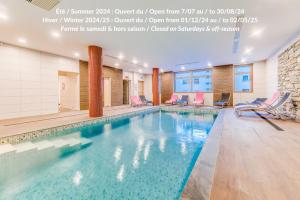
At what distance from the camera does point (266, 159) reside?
197 centimetres

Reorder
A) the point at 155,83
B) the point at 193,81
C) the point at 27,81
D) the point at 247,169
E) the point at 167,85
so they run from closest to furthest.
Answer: the point at 247,169 → the point at 27,81 → the point at 155,83 → the point at 193,81 → the point at 167,85

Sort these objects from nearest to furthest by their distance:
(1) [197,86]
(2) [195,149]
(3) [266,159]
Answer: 1. (3) [266,159]
2. (2) [195,149]
3. (1) [197,86]

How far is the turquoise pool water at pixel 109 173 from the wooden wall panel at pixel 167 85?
902 cm

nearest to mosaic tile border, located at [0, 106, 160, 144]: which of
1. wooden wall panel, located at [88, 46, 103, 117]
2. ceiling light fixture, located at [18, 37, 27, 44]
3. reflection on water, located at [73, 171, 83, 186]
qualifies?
wooden wall panel, located at [88, 46, 103, 117]

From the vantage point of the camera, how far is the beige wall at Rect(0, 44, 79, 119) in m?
5.51

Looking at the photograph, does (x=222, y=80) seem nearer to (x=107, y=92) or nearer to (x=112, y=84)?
(x=112, y=84)

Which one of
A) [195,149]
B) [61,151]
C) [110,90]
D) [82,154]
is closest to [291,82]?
[195,149]

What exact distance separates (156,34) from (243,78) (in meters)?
7.92

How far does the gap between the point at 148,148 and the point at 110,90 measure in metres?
7.86

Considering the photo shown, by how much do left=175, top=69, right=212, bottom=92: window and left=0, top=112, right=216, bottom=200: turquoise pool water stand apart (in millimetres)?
8612

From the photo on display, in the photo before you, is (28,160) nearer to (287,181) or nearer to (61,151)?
(61,151)

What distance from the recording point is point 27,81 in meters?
6.09

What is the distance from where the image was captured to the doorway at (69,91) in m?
8.23

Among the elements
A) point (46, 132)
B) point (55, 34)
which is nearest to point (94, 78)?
point (55, 34)
